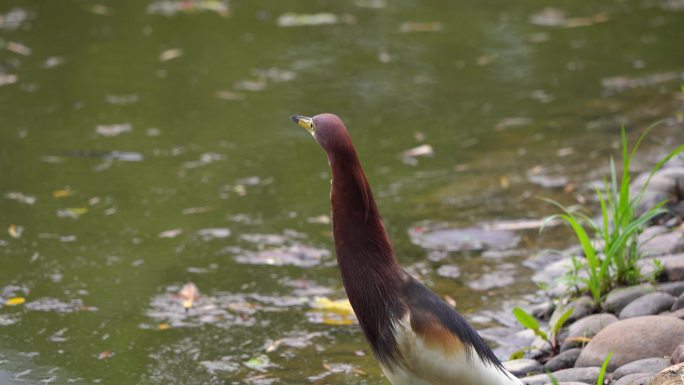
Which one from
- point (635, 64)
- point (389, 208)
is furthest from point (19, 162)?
point (635, 64)

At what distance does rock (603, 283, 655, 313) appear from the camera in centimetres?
387

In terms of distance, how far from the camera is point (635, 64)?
7695mm

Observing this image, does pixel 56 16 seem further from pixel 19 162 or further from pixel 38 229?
pixel 38 229

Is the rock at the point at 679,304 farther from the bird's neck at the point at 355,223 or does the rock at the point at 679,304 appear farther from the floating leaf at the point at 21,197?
the floating leaf at the point at 21,197

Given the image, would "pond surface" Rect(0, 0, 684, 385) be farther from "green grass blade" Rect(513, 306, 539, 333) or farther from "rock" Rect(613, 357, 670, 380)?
"rock" Rect(613, 357, 670, 380)

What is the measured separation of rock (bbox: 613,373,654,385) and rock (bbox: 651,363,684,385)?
255mm

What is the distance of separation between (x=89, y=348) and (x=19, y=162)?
2.35 m

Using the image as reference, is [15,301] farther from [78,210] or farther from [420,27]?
[420,27]

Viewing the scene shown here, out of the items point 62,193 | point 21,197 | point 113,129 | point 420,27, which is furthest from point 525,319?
point 420,27

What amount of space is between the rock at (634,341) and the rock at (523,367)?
0.18 metres

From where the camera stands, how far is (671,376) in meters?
2.81

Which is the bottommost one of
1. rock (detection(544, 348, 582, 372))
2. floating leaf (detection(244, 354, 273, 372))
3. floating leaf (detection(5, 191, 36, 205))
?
floating leaf (detection(244, 354, 273, 372))

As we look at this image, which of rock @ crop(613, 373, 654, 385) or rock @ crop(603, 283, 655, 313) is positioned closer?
rock @ crop(613, 373, 654, 385)

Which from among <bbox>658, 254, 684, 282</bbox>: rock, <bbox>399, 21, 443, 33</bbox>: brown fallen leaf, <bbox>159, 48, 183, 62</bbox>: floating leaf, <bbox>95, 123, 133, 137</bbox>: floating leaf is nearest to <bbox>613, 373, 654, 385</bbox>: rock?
<bbox>658, 254, 684, 282</bbox>: rock
